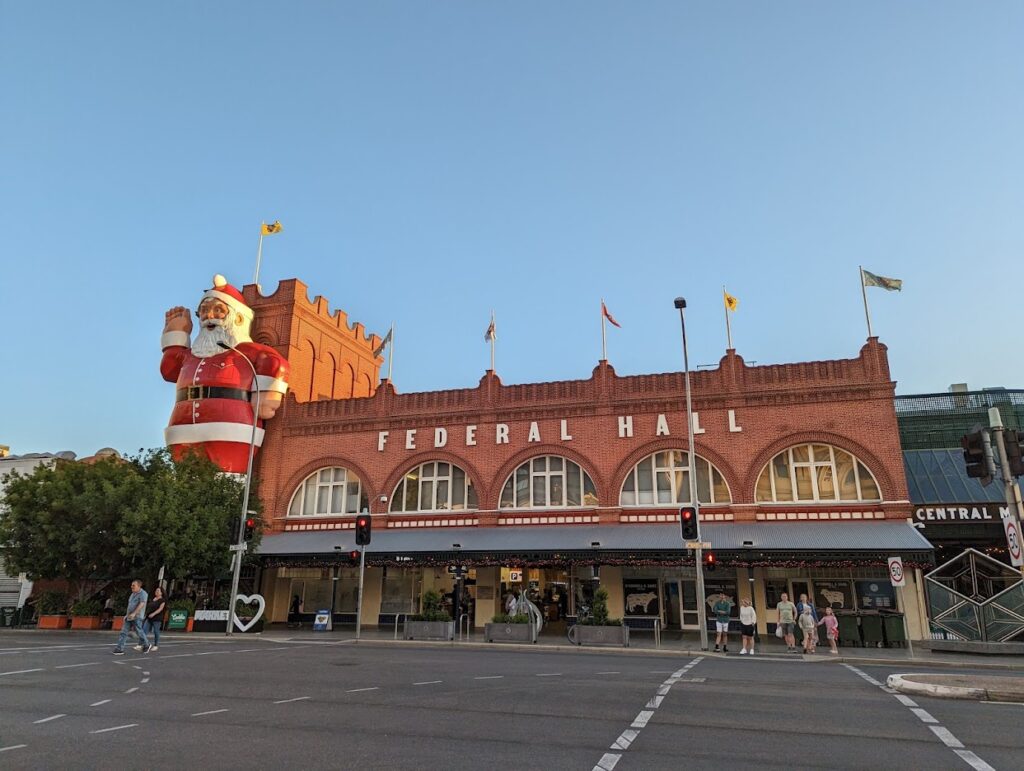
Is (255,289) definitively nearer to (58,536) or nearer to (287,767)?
(58,536)

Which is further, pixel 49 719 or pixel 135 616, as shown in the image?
pixel 135 616

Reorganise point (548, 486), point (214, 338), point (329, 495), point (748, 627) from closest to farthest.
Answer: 1. point (748, 627)
2. point (548, 486)
3. point (329, 495)
4. point (214, 338)

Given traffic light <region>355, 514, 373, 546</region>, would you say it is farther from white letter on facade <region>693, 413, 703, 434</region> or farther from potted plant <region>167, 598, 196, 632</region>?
white letter on facade <region>693, 413, 703, 434</region>

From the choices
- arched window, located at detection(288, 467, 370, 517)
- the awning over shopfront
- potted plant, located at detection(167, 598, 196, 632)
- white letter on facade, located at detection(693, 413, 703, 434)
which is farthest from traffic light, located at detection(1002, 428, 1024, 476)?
potted plant, located at detection(167, 598, 196, 632)

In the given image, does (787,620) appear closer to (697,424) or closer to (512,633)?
(512,633)

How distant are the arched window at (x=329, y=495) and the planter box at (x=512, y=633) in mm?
10348

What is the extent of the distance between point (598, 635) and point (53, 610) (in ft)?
74.2

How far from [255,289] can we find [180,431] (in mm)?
8907

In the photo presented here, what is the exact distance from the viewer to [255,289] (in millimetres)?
37500

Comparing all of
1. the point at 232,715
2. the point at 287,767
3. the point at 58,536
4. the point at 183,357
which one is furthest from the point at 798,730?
the point at 183,357

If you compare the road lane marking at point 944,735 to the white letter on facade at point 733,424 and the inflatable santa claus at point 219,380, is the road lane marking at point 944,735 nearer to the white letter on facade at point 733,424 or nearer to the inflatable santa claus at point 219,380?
the white letter on facade at point 733,424

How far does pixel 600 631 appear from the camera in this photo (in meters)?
22.8

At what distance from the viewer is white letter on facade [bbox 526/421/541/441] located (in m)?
29.9

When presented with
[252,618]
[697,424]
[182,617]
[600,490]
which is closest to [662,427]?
[697,424]
